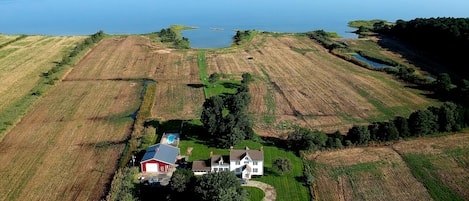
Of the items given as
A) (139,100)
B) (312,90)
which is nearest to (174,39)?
(139,100)

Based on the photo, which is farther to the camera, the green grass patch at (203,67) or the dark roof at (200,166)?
the green grass patch at (203,67)

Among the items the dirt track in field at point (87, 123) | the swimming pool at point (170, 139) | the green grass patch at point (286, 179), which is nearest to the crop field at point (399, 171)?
the green grass patch at point (286, 179)

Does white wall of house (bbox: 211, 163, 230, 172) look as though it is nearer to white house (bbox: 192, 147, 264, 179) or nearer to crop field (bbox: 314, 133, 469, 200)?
white house (bbox: 192, 147, 264, 179)

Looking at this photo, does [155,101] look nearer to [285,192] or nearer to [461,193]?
[285,192]

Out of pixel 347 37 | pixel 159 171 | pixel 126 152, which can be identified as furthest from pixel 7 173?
pixel 347 37

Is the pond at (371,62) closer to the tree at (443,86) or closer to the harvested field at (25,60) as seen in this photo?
the tree at (443,86)
